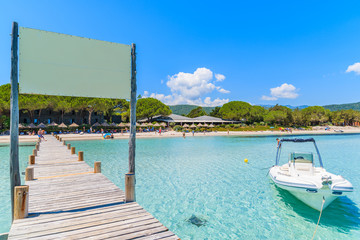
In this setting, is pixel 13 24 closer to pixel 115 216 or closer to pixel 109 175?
pixel 115 216

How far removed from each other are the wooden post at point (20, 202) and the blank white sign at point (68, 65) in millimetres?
2227

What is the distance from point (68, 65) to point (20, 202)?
3265 mm

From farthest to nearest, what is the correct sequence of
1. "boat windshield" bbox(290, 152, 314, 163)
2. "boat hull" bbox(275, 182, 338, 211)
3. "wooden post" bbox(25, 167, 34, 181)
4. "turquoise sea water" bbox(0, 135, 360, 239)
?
"boat windshield" bbox(290, 152, 314, 163) → "wooden post" bbox(25, 167, 34, 181) → "boat hull" bbox(275, 182, 338, 211) → "turquoise sea water" bbox(0, 135, 360, 239)

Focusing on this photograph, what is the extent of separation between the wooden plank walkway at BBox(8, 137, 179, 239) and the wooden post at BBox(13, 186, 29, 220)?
0.16 meters

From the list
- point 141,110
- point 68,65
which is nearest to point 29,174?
point 68,65

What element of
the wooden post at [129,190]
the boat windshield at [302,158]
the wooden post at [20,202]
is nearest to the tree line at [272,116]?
the boat windshield at [302,158]

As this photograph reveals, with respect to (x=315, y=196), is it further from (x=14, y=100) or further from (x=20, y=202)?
(x=14, y=100)

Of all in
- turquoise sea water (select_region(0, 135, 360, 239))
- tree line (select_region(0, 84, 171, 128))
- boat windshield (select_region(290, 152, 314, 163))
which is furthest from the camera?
tree line (select_region(0, 84, 171, 128))

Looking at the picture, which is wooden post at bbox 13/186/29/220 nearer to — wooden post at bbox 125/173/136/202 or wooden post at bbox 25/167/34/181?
wooden post at bbox 125/173/136/202

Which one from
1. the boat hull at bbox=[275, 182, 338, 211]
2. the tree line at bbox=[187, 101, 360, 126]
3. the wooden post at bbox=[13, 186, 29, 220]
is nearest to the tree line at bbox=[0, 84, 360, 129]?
the tree line at bbox=[187, 101, 360, 126]

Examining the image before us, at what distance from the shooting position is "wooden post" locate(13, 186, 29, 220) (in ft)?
14.4

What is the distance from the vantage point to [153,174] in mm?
12242

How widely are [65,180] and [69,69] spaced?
185 inches

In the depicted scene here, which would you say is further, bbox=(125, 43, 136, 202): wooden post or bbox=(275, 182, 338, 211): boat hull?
bbox=(275, 182, 338, 211): boat hull
